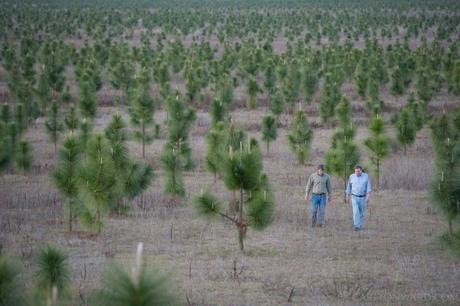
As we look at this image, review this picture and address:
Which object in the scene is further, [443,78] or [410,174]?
[443,78]

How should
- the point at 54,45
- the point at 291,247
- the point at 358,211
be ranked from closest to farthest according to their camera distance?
the point at 291,247 → the point at 358,211 → the point at 54,45

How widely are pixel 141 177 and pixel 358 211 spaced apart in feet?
15.5

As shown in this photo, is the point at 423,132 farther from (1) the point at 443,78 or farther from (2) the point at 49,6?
(2) the point at 49,6

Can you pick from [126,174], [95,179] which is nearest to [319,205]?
[126,174]

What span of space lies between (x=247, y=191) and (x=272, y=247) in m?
1.32

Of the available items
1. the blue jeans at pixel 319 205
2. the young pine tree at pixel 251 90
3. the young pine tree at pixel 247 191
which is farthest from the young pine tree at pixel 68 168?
the young pine tree at pixel 251 90

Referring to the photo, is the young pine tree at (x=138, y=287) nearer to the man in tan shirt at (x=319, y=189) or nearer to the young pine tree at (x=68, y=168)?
the young pine tree at (x=68, y=168)

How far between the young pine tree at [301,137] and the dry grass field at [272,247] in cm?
220

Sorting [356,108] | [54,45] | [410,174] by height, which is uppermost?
[54,45]

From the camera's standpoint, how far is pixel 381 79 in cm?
3975

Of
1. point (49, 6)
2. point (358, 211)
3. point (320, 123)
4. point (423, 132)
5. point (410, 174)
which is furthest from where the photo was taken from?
point (49, 6)

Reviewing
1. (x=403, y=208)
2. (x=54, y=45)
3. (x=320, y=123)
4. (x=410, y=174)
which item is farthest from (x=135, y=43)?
(x=403, y=208)

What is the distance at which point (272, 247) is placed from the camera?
1426 cm

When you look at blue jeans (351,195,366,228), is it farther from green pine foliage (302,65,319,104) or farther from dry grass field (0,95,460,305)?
green pine foliage (302,65,319,104)
